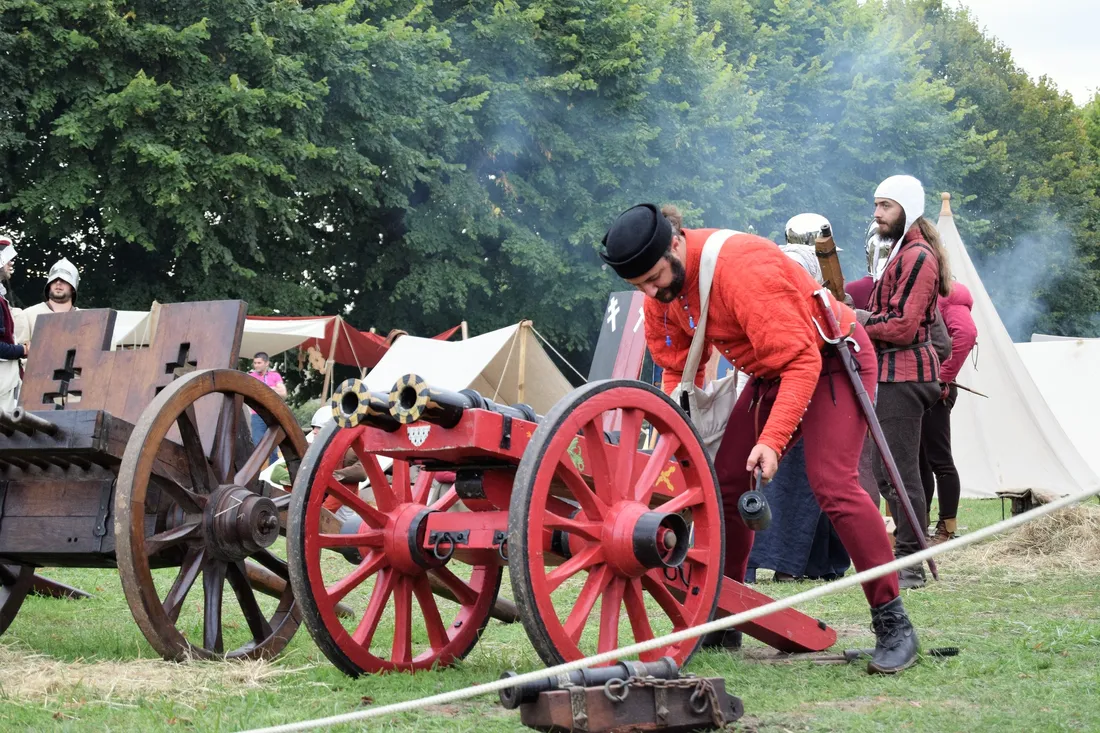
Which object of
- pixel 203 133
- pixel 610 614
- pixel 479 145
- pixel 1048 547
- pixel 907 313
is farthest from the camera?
pixel 479 145

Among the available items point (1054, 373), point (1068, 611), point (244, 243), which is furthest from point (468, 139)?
point (1068, 611)

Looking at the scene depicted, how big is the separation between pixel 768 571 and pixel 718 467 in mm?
3415

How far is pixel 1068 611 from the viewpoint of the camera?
5.21 meters

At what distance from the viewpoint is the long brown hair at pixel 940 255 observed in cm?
596

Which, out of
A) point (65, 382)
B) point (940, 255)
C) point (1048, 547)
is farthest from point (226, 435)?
point (1048, 547)

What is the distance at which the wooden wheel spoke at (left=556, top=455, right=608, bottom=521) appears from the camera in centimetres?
347

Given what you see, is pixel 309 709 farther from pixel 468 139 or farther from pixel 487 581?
pixel 468 139

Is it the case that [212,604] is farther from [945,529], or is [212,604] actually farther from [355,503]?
[945,529]

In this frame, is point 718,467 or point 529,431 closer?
point 529,431

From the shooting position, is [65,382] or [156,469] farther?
[65,382]

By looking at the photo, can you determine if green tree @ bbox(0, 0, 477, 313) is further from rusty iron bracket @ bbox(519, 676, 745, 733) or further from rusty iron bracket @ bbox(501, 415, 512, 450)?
rusty iron bracket @ bbox(519, 676, 745, 733)

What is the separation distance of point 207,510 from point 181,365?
615mm

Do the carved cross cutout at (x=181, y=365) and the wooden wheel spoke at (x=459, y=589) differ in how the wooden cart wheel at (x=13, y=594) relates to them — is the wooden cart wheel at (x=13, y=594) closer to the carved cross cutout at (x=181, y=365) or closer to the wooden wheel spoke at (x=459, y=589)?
the carved cross cutout at (x=181, y=365)

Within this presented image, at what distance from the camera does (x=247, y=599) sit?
4.52 m
